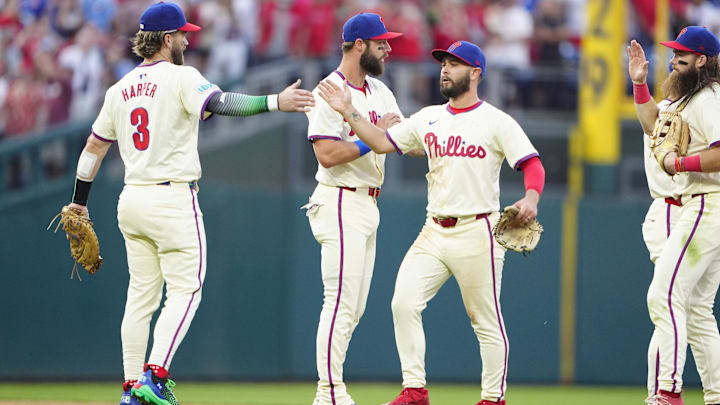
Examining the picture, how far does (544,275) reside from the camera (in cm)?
1011

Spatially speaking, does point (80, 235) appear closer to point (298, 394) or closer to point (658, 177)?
point (298, 394)

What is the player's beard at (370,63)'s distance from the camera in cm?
616

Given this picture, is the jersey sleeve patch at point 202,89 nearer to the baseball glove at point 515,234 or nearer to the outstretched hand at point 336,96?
the outstretched hand at point 336,96

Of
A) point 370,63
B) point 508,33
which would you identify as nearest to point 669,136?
Answer: point 370,63

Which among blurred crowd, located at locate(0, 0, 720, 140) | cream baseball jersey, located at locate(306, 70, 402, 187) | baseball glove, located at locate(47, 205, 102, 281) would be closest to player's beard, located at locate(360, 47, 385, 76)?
cream baseball jersey, located at locate(306, 70, 402, 187)

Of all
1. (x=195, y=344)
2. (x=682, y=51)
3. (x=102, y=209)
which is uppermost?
(x=682, y=51)

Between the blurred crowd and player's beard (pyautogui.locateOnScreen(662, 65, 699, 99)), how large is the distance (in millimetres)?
4725

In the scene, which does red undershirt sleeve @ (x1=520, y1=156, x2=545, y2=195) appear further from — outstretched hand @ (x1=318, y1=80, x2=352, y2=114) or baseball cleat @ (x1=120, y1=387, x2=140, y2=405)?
baseball cleat @ (x1=120, y1=387, x2=140, y2=405)

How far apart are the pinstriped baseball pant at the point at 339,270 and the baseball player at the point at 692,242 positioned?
173 cm

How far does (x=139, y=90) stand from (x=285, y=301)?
4343mm

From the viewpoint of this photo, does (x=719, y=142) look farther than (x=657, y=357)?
No

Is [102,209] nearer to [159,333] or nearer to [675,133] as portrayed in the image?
[159,333]

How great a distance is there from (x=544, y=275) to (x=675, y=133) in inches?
172

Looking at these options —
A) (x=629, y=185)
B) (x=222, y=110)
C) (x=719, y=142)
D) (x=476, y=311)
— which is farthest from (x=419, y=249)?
(x=629, y=185)
